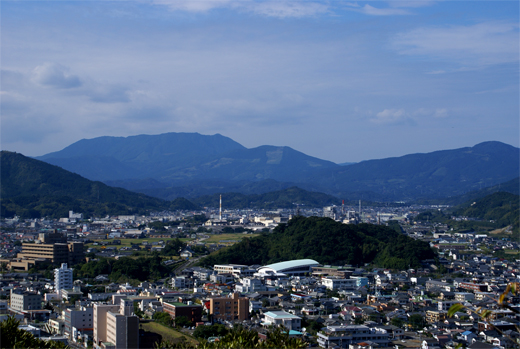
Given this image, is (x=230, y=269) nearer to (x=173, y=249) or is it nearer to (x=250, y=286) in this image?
(x=250, y=286)

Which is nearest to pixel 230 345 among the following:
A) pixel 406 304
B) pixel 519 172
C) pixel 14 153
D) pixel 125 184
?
pixel 406 304

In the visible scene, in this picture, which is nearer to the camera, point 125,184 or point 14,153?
point 14,153

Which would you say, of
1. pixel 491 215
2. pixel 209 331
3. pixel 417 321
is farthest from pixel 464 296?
pixel 491 215

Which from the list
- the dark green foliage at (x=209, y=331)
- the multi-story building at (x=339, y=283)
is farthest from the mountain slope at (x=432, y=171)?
the dark green foliage at (x=209, y=331)

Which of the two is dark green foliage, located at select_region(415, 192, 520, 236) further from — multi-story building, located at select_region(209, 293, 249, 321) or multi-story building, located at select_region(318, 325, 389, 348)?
multi-story building, located at select_region(318, 325, 389, 348)

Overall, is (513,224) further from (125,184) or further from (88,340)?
(125,184)

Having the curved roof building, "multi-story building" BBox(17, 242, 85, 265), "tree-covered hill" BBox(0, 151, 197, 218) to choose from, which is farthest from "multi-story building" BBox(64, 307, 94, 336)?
"tree-covered hill" BBox(0, 151, 197, 218)
